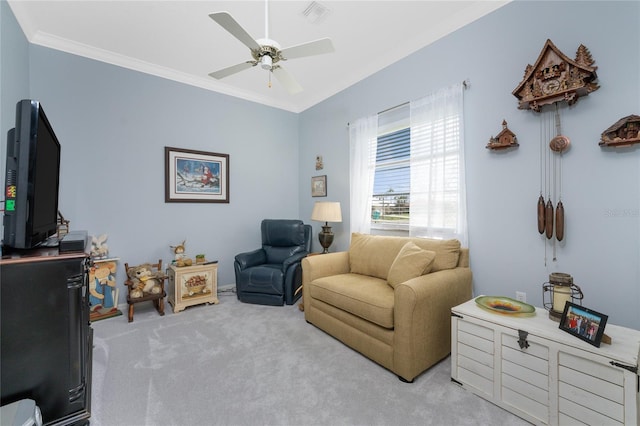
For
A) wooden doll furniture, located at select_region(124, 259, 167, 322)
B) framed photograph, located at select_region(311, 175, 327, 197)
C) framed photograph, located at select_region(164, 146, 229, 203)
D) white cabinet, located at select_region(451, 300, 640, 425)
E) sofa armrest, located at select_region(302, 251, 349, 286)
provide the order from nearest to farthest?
1. white cabinet, located at select_region(451, 300, 640, 425)
2. sofa armrest, located at select_region(302, 251, 349, 286)
3. wooden doll furniture, located at select_region(124, 259, 167, 322)
4. framed photograph, located at select_region(164, 146, 229, 203)
5. framed photograph, located at select_region(311, 175, 327, 197)

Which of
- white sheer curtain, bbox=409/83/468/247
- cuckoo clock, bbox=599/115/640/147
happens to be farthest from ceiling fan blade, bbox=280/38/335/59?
cuckoo clock, bbox=599/115/640/147

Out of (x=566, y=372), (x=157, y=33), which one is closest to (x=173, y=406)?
(x=566, y=372)

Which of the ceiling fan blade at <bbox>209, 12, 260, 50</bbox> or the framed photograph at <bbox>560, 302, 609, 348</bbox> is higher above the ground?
the ceiling fan blade at <bbox>209, 12, 260, 50</bbox>

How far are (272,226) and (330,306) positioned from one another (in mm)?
1731

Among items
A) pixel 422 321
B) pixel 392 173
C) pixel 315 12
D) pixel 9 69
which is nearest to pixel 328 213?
pixel 392 173

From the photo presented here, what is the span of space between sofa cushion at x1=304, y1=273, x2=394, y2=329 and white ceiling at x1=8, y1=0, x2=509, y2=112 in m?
2.39

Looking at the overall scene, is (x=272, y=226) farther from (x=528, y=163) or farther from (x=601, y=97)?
(x=601, y=97)

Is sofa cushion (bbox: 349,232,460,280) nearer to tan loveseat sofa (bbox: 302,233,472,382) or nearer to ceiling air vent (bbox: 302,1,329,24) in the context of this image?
tan loveseat sofa (bbox: 302,233,472,382)

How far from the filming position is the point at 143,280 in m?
2.92

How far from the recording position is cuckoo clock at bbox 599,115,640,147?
160 cm

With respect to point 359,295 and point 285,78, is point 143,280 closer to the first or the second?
point 359,295

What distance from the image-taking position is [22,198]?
1.13m

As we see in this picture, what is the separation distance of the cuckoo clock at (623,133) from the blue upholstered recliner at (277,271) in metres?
2.80

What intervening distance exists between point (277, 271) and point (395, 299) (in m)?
1.73
